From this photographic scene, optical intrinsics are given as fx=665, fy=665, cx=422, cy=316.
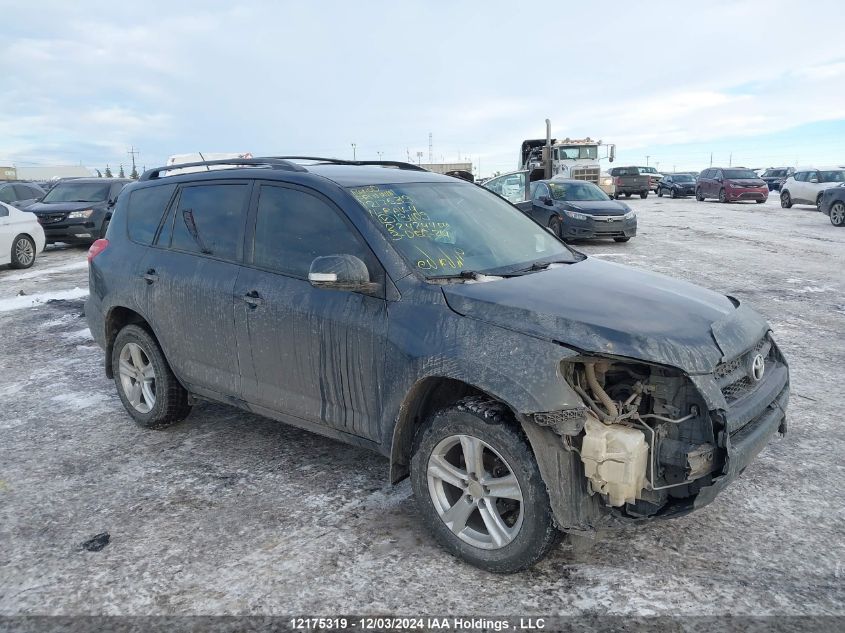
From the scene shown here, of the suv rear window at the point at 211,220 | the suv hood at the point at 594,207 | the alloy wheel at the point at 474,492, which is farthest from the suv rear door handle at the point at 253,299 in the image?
the suv hood at the point at 594,207

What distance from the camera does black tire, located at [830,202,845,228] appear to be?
1916cm

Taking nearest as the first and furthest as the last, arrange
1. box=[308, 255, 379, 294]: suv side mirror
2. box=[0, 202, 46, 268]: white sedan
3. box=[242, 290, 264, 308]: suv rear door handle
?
box=[308, 255, 379, 294]: suv side mirror, box=[242, 290, 264, 308]: suv rear door handle, box=[0, 202, 46, 268]: white sedan

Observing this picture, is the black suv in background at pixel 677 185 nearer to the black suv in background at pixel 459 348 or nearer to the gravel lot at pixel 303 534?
the gravel lot at pixel 303 534

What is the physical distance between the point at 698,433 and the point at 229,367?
2689mm

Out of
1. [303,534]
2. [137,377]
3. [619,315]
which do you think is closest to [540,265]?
[619,315]

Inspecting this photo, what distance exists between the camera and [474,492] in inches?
120

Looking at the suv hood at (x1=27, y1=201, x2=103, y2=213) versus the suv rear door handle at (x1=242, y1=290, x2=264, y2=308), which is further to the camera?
the suv hood at (x1=27, y1=201, x2=103, y2=213)

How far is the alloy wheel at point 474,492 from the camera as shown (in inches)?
116

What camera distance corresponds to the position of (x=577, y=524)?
2.75m

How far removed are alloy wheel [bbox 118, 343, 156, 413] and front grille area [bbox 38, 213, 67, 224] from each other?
12773 millimetres

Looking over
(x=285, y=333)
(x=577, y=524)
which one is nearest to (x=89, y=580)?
(x=285, y=333)

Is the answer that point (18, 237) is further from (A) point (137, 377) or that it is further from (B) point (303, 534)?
(B) point (303, 534)

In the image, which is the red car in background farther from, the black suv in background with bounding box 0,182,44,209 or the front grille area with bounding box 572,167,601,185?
the black suv in background with bounding box 0,182,44,209

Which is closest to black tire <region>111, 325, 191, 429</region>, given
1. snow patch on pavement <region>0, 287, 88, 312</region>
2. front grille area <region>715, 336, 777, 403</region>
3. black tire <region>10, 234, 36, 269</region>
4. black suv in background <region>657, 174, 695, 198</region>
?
front grille area <region>715, 336, 777, 403</region>
